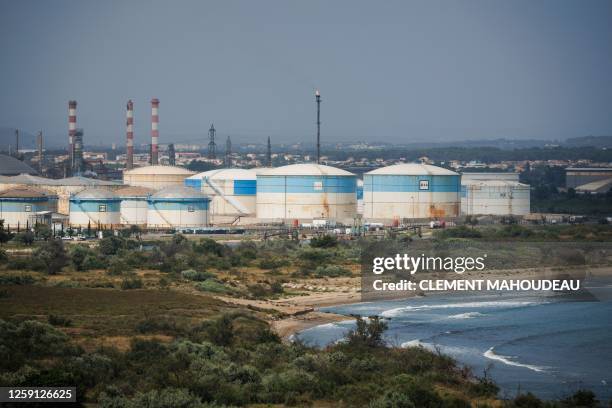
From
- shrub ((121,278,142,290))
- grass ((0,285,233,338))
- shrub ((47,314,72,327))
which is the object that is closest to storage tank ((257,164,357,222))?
shrub ((121,278,142,290))

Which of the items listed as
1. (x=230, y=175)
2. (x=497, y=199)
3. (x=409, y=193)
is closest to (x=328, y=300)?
(x=409, y=193)

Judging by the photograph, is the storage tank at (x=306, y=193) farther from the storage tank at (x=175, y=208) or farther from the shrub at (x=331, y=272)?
the shrub at (x=331, y=272)

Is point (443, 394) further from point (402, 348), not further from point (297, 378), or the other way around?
point (402, 348)

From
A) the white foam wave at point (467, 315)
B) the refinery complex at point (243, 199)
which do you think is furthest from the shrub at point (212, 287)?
the refinery complex at point (243, 199)

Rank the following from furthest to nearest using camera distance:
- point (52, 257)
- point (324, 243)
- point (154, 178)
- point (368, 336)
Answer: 1. point (154, 178)
2. point (324, 243)
3. point (52, 257)
4. point (368, 336)

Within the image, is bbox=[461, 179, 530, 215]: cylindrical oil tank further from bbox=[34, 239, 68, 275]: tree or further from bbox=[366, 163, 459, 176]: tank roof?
bbox=[34, 239, 68, 275]: tree

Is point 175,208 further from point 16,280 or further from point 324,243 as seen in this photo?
point 16,280
